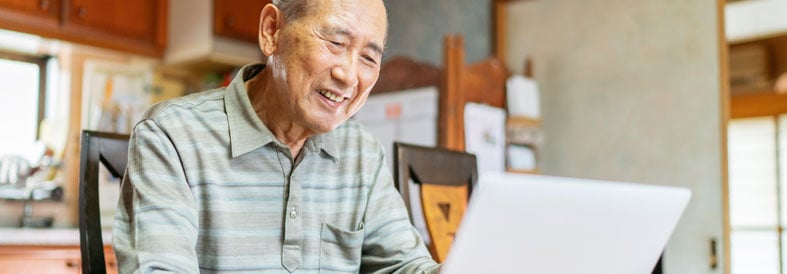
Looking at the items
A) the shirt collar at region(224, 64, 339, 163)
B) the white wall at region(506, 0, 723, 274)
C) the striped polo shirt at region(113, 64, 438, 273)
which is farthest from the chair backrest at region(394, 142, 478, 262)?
the white wall at region(506, 0, 723, 274)

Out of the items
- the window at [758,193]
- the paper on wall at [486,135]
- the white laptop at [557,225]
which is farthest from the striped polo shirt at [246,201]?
the window at [758,193]

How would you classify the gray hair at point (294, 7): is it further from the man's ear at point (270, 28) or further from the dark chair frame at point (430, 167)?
the dark chair frame at point (430, 167)

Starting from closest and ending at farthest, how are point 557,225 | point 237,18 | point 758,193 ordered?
point 557,225 → point 237,18 → point 758,193

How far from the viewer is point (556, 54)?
3.55 m

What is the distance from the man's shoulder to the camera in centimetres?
107

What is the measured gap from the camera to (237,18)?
3.43m

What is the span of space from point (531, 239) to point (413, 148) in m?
0.90

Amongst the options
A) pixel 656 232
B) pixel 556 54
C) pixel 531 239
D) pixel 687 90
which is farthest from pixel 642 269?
pixel 556 54

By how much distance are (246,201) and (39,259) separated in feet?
5.21

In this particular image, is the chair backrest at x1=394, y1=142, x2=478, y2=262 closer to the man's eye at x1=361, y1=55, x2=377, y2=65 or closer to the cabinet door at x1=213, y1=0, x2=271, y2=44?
the man's eye at x1=361, y1=55, x2=377, y2=65

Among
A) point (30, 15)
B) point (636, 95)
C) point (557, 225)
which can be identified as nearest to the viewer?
point (557, 225)

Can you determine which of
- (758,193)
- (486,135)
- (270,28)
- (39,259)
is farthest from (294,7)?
(758,193)

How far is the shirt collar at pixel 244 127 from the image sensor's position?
110 cm

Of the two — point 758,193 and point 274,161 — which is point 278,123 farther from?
point 758,193
